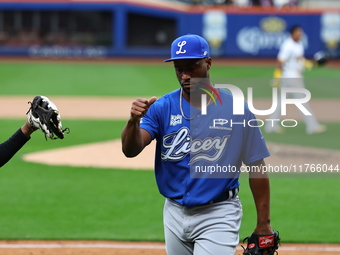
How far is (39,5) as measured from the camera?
35.2 m

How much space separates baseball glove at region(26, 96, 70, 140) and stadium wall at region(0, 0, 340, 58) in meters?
30.4

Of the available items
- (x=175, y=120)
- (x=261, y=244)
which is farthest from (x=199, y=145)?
(x=261, y=244)

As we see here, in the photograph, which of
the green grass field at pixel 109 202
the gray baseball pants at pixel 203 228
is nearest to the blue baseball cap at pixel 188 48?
the gray baseball pants at pixel 203 228

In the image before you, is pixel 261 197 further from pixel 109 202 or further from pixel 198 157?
pixel 109 202

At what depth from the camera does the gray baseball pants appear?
11.7 feet

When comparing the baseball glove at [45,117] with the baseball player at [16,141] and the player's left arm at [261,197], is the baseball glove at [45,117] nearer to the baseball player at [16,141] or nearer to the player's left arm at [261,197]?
the baseball player at [16,141]

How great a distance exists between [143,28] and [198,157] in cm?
3413

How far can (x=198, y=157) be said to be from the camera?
3.66 metres

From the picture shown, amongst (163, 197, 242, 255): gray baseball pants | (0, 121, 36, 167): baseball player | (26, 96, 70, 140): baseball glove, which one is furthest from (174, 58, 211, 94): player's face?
(0, 121, 36, 167): baseball player

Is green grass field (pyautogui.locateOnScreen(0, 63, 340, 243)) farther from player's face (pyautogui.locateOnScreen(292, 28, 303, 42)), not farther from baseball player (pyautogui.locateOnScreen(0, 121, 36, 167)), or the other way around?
baseball player (pyautogui.locateOnScreen(0, 121, 36, 167))

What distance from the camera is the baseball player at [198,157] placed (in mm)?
3611

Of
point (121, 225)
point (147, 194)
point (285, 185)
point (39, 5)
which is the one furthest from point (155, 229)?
point (39, 5)

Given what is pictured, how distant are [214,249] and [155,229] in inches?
129

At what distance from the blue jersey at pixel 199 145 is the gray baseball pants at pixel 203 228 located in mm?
94
